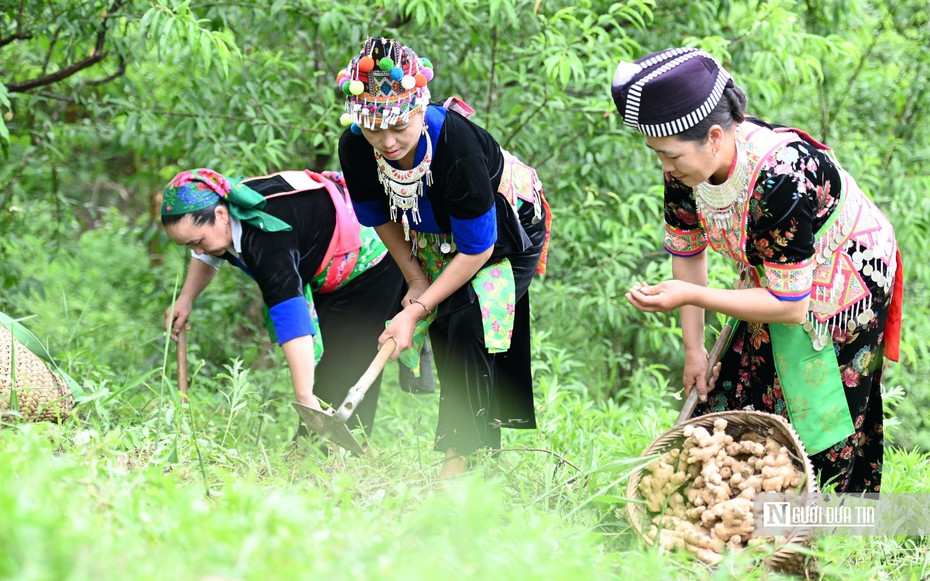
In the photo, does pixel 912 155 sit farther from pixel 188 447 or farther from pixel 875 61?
pixel 188 447

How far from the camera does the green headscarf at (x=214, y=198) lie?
2.60 meters

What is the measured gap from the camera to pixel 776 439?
220cm

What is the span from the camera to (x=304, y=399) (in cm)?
259

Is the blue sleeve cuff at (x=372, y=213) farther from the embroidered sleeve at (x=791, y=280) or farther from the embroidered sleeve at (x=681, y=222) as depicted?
the embroidered sleeve at (x=791, y=280)

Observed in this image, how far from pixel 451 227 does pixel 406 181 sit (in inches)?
7.1

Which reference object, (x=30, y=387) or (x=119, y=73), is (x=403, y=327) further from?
(x=119, y=73)

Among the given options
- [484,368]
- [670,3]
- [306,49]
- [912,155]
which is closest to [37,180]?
[306,49]

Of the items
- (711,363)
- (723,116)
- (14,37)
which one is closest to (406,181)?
(723,116)

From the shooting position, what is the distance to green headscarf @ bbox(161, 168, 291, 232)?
2.60 m

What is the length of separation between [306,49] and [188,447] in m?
2.47

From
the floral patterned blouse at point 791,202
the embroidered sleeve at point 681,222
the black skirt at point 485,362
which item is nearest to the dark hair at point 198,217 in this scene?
the black skirt at point 485,362

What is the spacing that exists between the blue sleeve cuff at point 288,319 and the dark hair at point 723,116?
49.5 inches

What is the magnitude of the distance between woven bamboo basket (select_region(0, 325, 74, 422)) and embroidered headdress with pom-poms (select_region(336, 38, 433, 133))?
3.87 feet

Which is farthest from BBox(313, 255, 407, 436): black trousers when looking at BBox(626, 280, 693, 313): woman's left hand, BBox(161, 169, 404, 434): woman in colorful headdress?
BBox(626, 280, 693, 313): woman's left hand
